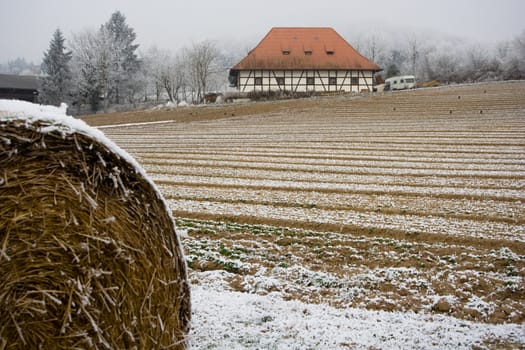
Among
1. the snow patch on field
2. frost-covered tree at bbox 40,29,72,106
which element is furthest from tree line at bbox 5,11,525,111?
the snow patch on field

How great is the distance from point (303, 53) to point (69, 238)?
49383 millimetres

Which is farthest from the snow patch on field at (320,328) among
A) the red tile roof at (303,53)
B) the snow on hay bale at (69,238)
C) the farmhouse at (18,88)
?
the farmhouse at (18,88)

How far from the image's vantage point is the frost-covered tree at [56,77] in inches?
2036

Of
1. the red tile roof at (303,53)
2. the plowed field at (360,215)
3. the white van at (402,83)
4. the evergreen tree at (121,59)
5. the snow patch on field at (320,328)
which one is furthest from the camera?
the evergreen tree at (121,59)

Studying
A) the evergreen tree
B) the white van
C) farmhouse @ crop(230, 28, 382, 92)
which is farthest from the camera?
the evergreen tree

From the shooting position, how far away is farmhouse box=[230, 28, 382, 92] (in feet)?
156

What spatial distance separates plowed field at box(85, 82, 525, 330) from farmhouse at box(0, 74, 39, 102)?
38.2m

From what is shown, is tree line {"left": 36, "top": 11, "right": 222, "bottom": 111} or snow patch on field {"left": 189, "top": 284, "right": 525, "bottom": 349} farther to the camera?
tree line {"left": 36, "top": 11, "right": 222, "bottom": 111}

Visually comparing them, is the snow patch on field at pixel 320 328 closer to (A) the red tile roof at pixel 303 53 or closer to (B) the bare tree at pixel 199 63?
(A) the red tile roof at pixel 303 53

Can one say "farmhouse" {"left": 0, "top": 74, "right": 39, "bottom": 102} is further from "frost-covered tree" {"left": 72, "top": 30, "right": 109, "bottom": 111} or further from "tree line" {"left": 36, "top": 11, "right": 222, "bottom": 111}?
"frost-covered tree" {"left": 72, "top": 30, "right": 109, "bottom": 111}

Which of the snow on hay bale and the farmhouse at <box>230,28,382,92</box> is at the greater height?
the farmhouse at <box>230,28,382,92</box>

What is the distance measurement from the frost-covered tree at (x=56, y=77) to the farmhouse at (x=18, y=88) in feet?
7.87

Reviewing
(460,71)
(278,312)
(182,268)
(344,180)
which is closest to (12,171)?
(182,268)

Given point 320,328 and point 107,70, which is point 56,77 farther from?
point 320,328
